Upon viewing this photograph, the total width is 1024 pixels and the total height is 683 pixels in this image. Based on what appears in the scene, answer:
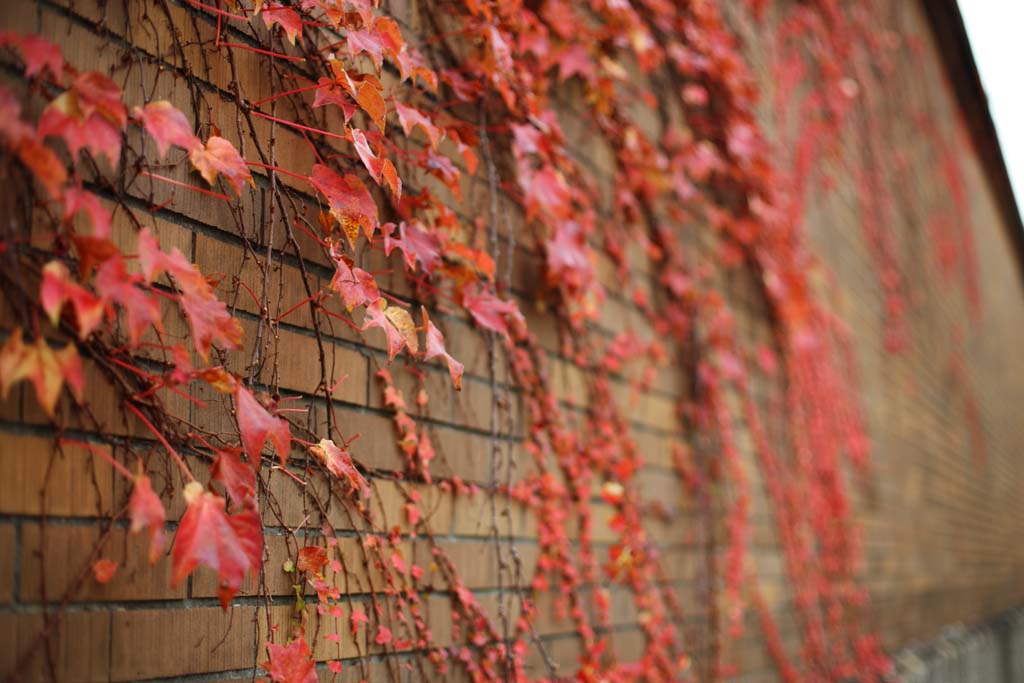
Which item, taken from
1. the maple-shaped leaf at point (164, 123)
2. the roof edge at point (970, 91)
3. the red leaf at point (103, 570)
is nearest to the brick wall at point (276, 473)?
the red leaf at point (103, 570)

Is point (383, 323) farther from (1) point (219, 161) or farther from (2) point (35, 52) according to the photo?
(2) point (35, 52)

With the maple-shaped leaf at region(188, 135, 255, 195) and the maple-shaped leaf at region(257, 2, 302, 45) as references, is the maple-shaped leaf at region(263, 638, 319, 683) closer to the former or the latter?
the maple-shaped leaf at region(188, 135, 255, 195)

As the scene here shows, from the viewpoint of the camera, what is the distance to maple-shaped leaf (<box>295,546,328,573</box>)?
5.68 feet

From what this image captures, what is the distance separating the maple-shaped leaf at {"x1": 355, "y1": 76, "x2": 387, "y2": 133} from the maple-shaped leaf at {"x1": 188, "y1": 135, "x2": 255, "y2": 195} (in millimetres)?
245

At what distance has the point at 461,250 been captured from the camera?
2166mm

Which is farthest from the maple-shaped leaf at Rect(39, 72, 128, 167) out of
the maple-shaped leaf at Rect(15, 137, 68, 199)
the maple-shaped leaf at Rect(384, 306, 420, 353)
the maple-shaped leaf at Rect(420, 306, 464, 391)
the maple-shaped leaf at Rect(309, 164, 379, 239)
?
the maple-shaped leaf at Rect(420, 306, 464, 391)

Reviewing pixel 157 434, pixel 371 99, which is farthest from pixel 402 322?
pixel 157 434

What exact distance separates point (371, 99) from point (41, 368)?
71cm

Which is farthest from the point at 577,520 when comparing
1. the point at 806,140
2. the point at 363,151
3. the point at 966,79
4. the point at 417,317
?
the point at 966,79

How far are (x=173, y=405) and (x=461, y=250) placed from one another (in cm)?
78

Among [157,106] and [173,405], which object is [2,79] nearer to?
Answer: [157,106]

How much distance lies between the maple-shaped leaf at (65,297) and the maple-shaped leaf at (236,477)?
0.87 feet

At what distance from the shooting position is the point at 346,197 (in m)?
1.76

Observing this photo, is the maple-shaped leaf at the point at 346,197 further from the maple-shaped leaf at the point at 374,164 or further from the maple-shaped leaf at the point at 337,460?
the maple-shaped leaf at the point at 337,460
